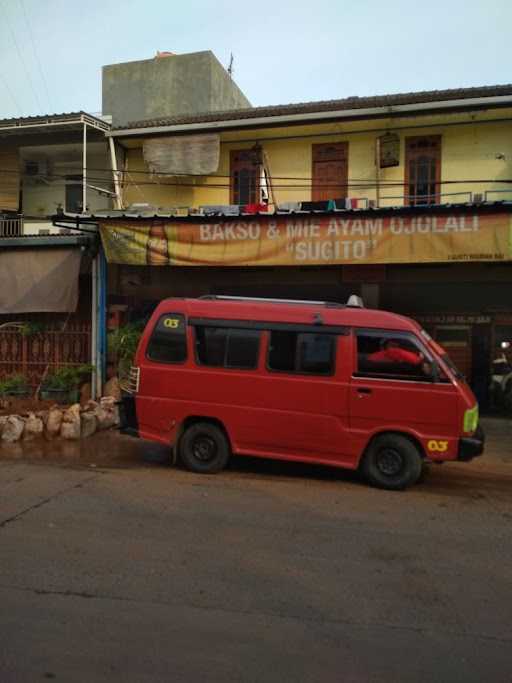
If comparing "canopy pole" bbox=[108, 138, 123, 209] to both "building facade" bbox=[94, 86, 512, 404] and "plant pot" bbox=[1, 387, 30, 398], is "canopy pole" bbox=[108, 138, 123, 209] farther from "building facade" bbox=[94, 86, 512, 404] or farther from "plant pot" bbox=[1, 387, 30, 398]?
"plant pot" bbox=[1, 387, 30, 398]

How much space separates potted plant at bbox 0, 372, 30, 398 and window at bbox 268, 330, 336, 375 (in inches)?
280

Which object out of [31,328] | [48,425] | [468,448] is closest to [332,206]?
[468,448]

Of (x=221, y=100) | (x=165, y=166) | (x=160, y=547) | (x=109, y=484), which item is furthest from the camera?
(x=221, y=100)

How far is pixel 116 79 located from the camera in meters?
19.2

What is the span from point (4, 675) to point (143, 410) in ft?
15.6

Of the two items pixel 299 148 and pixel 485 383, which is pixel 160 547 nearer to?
pixel 485 383

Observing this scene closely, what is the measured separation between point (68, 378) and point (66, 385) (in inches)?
6.2

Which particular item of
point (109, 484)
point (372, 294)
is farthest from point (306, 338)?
point (372, 294)

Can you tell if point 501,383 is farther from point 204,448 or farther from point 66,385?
point 66,385

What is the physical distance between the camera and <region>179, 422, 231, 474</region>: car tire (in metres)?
7.41

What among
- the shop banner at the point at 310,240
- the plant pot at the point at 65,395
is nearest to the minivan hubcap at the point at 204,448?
the shop banner at the point at 310,240

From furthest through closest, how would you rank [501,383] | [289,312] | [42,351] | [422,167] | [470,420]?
[422,167], [42,351], [501,383], [289,312], [470,420]

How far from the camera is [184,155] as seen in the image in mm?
13391

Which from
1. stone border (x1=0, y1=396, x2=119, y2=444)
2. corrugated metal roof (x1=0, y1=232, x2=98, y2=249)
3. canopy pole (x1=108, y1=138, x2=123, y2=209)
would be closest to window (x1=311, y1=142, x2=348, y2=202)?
canopy pole (x1=108, y1=138, x2=123, y2=209)
